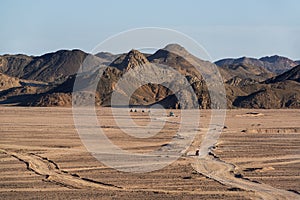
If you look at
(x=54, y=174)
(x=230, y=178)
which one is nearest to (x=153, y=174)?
(x=230, y=178)

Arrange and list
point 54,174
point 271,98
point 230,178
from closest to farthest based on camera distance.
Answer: point 230,178 < point 54,174 < point 271,98

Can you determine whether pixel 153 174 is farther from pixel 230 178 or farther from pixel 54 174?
pixel 54 174

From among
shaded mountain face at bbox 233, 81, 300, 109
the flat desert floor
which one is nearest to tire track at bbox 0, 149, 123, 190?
the flat desert floor

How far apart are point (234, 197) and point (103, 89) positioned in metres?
146

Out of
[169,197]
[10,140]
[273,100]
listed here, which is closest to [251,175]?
[169,197]

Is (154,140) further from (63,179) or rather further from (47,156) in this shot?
(63,179)

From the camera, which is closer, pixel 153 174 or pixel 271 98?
pixel 153 174

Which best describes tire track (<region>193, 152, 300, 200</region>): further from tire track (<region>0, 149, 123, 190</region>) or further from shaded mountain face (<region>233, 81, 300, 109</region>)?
shaded mountain face (<region>233, 81, 300, 109</region>)

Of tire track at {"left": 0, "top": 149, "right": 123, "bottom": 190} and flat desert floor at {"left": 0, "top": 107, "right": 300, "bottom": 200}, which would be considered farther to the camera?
tire track at {"left": 0, "top": 149, "right": 123, "bottom": 190}

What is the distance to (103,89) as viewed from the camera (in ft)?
565

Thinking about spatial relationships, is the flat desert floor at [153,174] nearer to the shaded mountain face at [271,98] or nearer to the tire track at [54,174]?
the tire track at [54,174]

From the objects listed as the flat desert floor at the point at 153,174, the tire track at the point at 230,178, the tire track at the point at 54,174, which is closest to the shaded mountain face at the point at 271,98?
the flat desert floor at the point at 153,174

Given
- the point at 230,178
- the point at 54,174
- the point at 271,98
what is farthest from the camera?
the point at 271,98

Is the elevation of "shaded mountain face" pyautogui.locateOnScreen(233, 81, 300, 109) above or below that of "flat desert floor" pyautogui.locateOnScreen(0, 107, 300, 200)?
below
